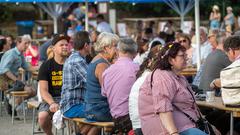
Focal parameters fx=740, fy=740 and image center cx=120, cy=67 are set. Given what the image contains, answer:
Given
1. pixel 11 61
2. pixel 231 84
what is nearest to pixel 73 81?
pixel 231 84

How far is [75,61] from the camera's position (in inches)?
350

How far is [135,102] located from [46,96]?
2338mm

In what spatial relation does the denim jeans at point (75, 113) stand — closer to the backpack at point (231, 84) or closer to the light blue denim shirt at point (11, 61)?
the backpack at point (231, 84)

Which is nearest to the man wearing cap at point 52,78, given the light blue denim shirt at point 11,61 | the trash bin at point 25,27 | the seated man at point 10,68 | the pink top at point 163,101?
the pink top at point 163,101

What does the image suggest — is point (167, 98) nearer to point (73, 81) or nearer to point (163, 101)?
point (163, 101)

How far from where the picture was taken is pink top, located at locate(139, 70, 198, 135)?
6559mm

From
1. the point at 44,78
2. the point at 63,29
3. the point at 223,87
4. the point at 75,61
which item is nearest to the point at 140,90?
the point at 223,87

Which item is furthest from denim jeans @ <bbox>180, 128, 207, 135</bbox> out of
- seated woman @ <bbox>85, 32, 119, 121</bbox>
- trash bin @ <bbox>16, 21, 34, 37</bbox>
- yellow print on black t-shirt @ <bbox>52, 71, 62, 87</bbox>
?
trash bin @ <bbox>16, 21, 34, 37</bbox>

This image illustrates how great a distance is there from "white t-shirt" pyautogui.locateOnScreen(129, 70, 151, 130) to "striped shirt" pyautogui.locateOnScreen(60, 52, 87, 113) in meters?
1.52

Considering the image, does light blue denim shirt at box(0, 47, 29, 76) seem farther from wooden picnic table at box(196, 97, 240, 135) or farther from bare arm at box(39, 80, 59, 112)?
wooden picnic table at box(196, 97, 240, 135)

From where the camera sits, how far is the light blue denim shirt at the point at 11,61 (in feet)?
45.0

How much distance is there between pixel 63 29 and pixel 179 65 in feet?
87.7

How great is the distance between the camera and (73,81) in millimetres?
8914

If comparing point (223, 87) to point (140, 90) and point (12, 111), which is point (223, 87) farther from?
point (12, 111)
